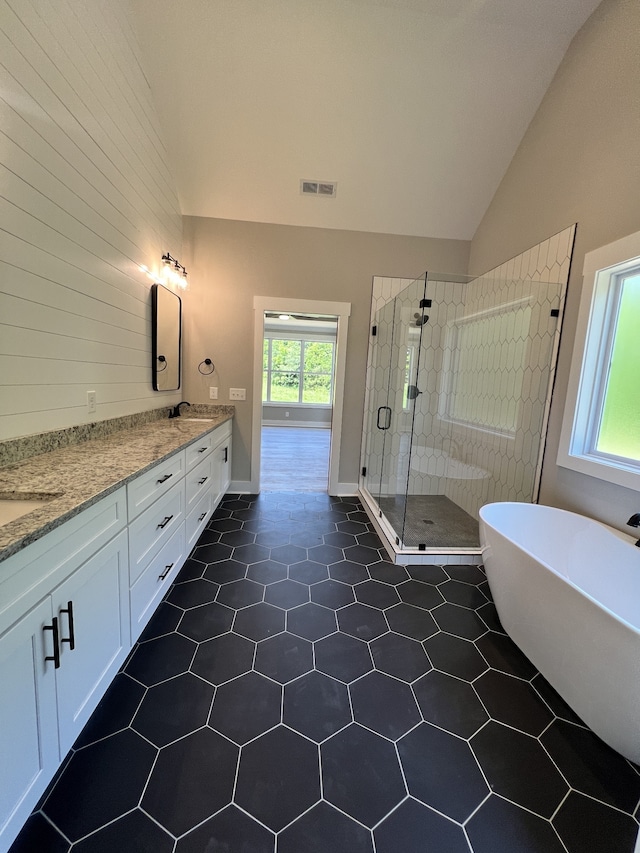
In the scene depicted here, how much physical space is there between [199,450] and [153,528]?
2.75 feet

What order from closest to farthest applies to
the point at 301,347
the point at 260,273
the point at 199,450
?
the point at 199,450 → the point at 260,273 → the point at 301,347

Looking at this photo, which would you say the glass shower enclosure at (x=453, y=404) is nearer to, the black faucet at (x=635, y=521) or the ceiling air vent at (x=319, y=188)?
the black faucet at (x=635, y=521)

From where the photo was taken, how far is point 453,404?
358cm

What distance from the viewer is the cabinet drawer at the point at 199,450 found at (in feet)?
7.08

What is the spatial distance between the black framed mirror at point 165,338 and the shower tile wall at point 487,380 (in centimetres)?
193

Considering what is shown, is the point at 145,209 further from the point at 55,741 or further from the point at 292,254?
the point at 55,741

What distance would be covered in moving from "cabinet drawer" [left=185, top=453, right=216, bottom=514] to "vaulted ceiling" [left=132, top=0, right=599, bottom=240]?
2.40 metres

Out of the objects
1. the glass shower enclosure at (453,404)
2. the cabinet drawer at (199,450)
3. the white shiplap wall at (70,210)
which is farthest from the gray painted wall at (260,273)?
the cabinet drawer at (199,450)

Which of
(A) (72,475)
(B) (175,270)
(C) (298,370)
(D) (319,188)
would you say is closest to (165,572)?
(A) (72,475)

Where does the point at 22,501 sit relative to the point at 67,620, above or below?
above

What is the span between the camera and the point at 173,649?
5.34 ft

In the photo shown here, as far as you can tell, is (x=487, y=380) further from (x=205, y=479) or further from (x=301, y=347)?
(x=301, y=347)

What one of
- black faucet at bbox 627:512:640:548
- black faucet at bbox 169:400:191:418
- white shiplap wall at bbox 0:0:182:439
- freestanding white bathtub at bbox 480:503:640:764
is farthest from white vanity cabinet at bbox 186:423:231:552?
black faucet at bbox 627:512:640:548

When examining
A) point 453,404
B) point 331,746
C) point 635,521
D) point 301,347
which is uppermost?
point 301,347
